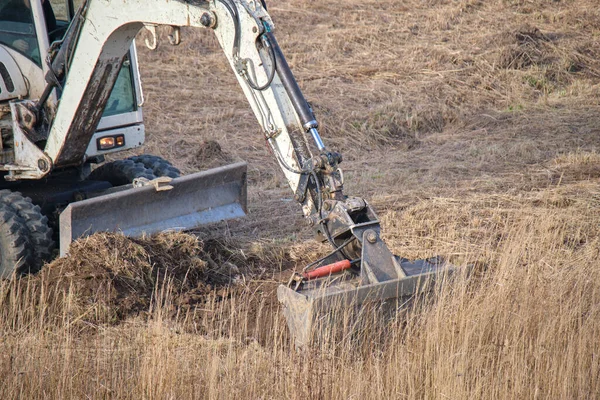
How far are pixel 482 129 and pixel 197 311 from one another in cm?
720

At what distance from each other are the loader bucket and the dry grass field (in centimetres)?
27

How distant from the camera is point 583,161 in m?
9.35

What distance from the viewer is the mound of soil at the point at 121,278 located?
18.6 ft

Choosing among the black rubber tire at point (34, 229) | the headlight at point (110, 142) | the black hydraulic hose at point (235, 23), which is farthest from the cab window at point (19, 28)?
the black hydraulic hose at point (235, 23)

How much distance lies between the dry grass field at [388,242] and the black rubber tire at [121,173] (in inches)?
35.1

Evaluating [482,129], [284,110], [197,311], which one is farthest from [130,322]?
[482,129]

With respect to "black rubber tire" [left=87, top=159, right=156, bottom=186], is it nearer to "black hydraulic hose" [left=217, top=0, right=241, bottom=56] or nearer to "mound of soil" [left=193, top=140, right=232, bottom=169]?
"black hydraulic hose" [left=217, top=0, right=241, bottom=56]

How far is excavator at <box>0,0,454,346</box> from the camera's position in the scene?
15.6 ft

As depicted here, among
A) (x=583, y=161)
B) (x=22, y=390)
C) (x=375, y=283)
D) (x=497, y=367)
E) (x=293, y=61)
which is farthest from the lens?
(x=293, y=61)

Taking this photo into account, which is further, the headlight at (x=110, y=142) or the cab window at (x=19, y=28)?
the headlight at (x=110, y=142)

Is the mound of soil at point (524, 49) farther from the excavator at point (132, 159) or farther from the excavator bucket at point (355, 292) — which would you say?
the excavator bucket at point (355, 292)

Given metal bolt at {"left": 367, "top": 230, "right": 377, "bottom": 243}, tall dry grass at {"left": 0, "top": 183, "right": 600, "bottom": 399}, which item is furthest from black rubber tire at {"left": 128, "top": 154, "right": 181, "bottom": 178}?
metal bolt at {"left": 367, "top": 230, "right": 377, "bottom": 243}

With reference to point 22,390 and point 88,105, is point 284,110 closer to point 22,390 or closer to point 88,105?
point 88,105

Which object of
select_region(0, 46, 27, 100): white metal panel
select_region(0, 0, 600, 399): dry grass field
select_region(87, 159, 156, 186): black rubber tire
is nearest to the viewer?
select_region(0, 0, 600, 399): dry grass field
